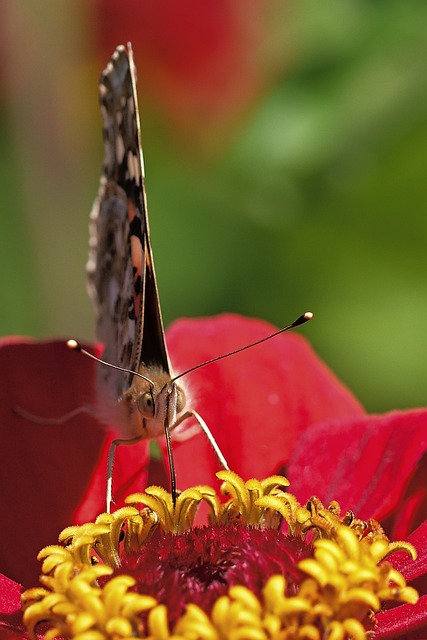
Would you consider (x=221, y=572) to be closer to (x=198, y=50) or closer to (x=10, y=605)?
(x=10, y=605)

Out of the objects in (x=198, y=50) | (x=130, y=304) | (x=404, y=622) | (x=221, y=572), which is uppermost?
(x=198, y=50)

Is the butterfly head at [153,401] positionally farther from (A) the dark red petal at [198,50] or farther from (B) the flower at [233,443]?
(A) the dark red petal at [198,50]

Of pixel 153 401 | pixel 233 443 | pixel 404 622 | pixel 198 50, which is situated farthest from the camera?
pixel 198 50

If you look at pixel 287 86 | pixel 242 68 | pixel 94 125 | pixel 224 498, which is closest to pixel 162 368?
pixel 224 498

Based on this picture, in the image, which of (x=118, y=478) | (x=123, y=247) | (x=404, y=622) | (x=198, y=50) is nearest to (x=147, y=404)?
(x=118, y=478)

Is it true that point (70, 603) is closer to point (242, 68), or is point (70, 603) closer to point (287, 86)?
point (287, 86)

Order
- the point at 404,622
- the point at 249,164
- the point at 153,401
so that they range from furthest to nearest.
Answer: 1. the point at 249,164
2. the point at 153,401
3. the point at 404,622

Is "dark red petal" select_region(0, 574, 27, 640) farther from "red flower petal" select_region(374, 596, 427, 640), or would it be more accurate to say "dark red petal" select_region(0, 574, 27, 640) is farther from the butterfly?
"red flower petal" select_region(374, 596, 427, 640)
